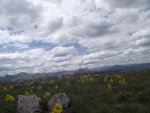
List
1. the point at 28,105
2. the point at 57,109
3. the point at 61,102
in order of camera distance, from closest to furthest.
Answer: the point at 57,109, the point at 28,105, the point at 61,102

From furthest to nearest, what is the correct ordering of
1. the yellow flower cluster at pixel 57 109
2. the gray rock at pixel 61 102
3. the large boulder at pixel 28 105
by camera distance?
the gray rock at pixel 61 102
the large boulder at pixel 28 105
the yellow flower cluster at pixel 57 109

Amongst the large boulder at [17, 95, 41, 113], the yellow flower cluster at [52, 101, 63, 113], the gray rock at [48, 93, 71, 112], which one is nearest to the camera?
the yellow flower cluster at [52, 101, 63, 113]

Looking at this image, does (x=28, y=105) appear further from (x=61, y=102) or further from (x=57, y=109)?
(x=57, y=109)

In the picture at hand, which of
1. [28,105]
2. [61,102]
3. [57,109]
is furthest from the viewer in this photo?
[61,102]

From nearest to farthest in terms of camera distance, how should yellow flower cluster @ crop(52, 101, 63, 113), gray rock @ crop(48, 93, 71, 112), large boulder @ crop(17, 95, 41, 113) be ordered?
yellow flower cluster @ crop(52, 101, 63, 113), large boulder @ crop(17, 95, 41, 113), gray rock @ crop(48, 93, 71, 112)

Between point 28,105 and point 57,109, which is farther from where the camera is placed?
point 28,105

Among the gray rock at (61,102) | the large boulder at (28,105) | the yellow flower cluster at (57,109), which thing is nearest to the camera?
the yellow flower cluster at (57,109)

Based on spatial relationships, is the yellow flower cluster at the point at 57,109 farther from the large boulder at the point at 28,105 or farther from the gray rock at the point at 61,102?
the gray rock at the point at 61,102

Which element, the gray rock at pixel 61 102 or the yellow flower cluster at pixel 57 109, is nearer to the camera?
the yellow flower cluster at pixel 57 109

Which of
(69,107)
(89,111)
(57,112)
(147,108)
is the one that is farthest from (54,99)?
(147,108)

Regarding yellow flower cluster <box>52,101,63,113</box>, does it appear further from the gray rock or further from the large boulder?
the gray rock

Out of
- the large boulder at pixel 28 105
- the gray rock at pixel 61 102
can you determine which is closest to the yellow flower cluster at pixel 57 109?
the large boulder at pixel 28 105

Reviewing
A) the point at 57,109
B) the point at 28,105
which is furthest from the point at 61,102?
the point at 57,109

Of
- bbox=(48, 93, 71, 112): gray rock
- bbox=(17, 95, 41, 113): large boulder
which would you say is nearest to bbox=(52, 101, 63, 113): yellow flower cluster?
bbox=(17, 95, 41, 113): large boulder
